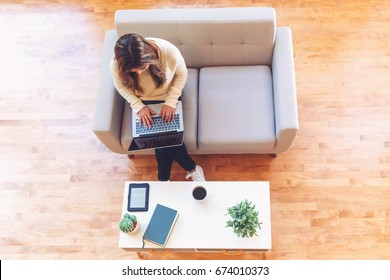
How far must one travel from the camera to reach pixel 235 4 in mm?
3129

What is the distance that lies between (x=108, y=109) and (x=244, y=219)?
945 mm

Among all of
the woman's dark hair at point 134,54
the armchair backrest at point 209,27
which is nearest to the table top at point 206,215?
the woman's dark hair at point 134,54

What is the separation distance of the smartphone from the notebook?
8cm

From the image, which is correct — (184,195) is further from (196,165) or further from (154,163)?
(154,163)

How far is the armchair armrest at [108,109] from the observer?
2.19 m

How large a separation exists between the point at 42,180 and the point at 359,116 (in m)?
2.16

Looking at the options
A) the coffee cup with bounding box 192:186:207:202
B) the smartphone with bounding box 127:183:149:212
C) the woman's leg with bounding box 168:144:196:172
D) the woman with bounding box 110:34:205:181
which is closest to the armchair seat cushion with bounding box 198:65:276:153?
the woman's leg with bounding box 168:144:196:172

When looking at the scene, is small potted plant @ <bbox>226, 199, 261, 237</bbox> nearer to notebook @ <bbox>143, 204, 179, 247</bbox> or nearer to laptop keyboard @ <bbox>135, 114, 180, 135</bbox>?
notebook @ <bbox>143, 204, 179, 247</bbox>

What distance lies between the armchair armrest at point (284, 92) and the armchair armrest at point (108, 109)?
908 millimetres

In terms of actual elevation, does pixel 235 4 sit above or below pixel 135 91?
above

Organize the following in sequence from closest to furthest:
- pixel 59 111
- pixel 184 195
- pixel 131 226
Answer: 1. pixel 131 226
2. pixel 184 195
3. pixel 59 111

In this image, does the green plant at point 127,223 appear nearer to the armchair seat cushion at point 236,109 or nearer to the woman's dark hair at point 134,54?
the armchair seat cushion at point 236,109

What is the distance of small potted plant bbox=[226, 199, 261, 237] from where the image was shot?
1950mm

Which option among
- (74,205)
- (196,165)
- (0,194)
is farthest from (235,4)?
(0,194)
